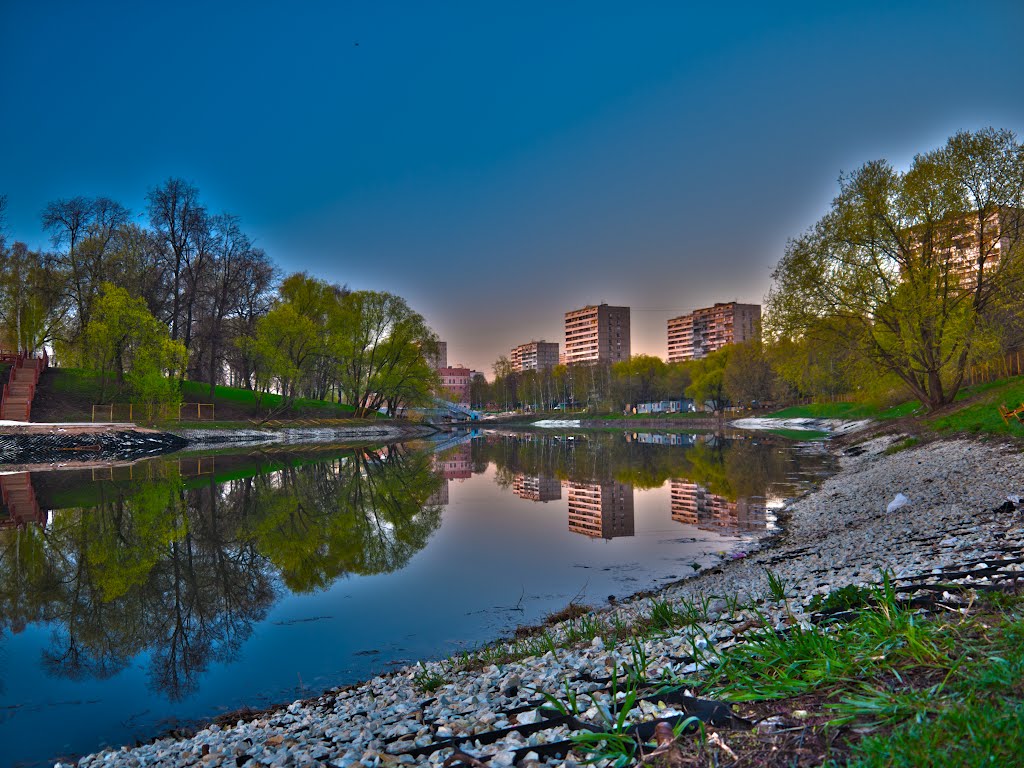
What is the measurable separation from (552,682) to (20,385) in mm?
56813

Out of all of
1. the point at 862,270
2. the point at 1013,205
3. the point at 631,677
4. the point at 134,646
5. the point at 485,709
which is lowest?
the point at 134,646

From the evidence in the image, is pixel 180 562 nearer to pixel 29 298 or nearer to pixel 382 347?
pixel 29 298

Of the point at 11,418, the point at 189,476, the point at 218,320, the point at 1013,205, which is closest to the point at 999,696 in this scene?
the point at 189,476

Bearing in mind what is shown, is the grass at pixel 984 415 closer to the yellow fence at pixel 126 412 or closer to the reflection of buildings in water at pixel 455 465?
the reflection of buildings in water at pixel 455 465

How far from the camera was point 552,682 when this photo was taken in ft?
16.2

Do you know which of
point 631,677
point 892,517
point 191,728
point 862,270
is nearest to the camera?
point 631,677

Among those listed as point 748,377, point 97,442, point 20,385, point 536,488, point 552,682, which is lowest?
point 536,488

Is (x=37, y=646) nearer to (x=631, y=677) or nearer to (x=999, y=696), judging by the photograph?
(x=631, y=677)

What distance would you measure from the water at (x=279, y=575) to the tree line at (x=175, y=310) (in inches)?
894

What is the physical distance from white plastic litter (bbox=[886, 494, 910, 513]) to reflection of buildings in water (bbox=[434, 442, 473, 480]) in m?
20.0

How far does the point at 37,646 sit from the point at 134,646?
130 cm

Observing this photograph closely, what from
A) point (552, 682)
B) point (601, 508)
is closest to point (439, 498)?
point (601, 508)

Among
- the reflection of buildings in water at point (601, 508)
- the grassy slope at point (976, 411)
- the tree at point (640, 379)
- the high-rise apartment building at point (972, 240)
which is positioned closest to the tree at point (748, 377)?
the tree at point (640, 379)

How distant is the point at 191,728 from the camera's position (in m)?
5.97
